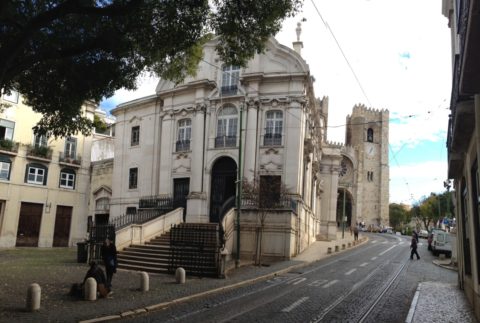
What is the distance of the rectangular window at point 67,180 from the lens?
127ft

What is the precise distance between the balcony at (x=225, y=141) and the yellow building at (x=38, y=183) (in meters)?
12.9

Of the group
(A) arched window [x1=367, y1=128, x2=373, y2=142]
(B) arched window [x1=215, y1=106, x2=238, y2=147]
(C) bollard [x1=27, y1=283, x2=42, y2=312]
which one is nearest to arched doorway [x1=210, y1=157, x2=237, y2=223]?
(B) arched window [x1=215, y1=106, x2=238, y2=147]

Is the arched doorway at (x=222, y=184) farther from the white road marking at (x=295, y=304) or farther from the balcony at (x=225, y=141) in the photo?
the white road marking at (x=295, y=304)

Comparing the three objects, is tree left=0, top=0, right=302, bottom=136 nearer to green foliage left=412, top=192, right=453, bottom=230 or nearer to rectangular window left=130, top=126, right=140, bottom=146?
rectangular window left=130, top=126, right=140, bottom=146

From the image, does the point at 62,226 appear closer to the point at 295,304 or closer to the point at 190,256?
the point at 190,256

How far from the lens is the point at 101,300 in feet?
41.0

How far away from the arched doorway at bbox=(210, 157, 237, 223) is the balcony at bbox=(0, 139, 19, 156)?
51.3ft

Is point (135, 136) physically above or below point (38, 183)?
above

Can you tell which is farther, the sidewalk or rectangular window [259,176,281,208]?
rectangular window [259,176,281,208]

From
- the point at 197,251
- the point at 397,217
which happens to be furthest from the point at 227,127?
the point at 397,217

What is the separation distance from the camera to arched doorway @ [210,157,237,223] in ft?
94.9

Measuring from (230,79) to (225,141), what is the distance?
3.98 metres

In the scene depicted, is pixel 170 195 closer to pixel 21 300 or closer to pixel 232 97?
pixel 232 97

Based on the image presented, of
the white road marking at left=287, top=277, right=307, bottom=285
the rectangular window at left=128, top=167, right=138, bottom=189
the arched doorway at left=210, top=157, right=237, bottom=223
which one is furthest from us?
the rectangular window at left=128, top=167, right=138, bottom=189
